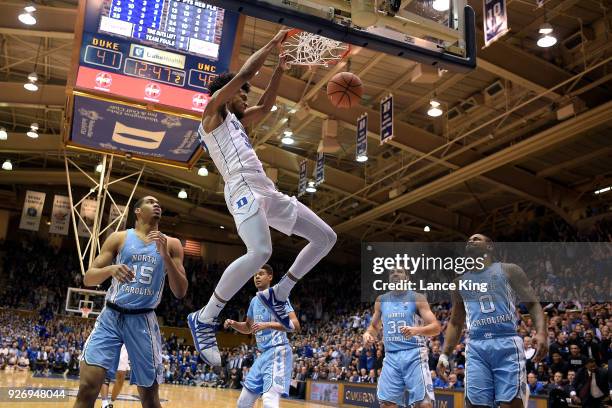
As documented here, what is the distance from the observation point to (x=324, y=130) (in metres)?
17.1

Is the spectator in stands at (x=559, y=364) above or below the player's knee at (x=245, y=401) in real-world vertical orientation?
above

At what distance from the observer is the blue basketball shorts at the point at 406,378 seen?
20.9 feet

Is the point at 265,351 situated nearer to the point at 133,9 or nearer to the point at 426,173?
the point at 133,9

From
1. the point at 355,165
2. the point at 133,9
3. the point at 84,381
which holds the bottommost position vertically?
the point at 84,381

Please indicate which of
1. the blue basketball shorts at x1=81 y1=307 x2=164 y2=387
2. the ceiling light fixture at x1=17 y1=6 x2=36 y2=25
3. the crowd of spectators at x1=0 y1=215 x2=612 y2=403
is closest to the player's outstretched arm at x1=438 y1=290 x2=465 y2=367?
the blue basketball shorts at x1=81 y1=307 x2=164 y2=387

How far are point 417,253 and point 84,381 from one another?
25014mm

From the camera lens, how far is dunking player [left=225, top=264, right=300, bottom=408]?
6.00 m

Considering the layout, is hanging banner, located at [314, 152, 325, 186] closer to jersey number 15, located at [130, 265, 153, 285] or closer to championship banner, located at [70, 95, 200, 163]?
championship banner, located at [70, 95, 200, 163]

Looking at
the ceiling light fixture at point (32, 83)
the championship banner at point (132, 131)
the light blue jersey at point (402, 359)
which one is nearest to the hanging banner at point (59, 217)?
the ceiling light fixture at point (32, 83)

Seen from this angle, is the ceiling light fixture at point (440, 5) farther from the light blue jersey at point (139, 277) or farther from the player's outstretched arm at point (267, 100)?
the light blue jersey at point (139, 277)

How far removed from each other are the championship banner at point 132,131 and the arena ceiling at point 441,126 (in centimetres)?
231

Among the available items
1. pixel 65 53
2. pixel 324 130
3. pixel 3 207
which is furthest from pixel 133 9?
pixel 3 207

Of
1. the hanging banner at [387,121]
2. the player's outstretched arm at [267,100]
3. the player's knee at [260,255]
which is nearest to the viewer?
the player's knee at [260,255]

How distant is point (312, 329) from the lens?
96.7ft
